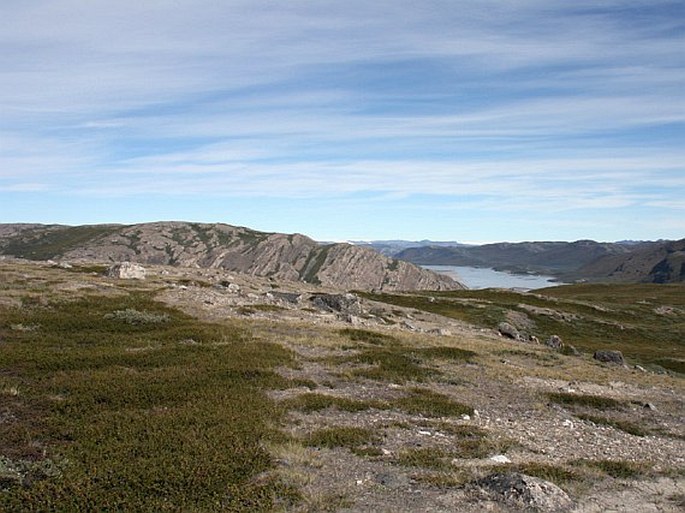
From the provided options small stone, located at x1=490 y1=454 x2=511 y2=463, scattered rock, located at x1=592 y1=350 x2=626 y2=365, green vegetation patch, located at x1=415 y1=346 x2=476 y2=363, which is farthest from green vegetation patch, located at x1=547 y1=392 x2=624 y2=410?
scattered rock, located at x1=592 y1=350 x2=626 y2=365

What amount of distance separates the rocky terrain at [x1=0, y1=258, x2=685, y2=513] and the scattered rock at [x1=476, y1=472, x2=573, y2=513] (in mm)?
34

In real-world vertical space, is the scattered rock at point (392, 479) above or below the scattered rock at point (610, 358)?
above

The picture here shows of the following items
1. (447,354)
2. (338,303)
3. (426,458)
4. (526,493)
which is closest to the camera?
(526,493)

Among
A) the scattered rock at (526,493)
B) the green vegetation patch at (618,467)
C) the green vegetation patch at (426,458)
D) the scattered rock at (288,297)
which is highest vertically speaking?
the scattered rock at (288,297)

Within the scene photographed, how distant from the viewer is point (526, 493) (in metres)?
11.2

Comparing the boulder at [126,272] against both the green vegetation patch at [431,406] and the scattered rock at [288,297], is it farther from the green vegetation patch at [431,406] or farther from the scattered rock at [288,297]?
the green vegetation patch at [431,406]

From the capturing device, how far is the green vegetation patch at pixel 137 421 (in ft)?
35.6

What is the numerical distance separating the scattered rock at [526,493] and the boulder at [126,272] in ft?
185

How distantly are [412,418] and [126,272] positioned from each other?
53.1 metres

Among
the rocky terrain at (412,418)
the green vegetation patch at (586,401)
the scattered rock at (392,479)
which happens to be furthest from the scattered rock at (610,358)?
the scattered rock at (392,479)

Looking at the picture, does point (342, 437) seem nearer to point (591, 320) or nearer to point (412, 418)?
point (412, 418)

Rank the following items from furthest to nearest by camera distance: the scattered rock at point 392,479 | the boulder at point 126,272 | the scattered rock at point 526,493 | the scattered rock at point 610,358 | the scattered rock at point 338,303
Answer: the boulder at point 126,272
the scattered rock at point 338,303
the scattered rock at point 610,358
the scattered rock at point 392,479
the scattered rock at point 526,493

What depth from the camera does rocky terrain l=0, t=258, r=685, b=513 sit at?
11.6 m

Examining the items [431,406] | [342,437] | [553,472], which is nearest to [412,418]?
[431,406]
